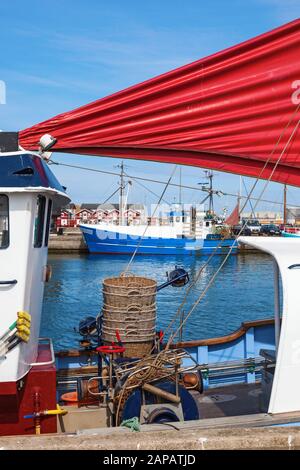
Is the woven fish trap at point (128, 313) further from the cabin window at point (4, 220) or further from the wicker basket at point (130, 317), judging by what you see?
the cabin window at point (4, 220)

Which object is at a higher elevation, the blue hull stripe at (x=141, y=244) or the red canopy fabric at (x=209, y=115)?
the red canopy fabric at (x=209, y=115)

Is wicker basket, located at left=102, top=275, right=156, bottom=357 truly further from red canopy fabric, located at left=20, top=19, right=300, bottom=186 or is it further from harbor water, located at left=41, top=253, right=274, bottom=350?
harbor water, located at left=41, top=253, right=274, bottom=350

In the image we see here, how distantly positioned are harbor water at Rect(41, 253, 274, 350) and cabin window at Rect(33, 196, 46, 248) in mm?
15788

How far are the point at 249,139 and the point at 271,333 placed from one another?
4540 millimetres

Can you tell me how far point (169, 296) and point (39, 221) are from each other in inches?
1174

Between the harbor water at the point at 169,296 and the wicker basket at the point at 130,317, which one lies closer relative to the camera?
the wicker basket at the point at 130,317

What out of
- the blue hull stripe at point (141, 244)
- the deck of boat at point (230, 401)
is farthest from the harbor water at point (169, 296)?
the deck of boat at point (230, 401)

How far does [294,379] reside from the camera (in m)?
6.24

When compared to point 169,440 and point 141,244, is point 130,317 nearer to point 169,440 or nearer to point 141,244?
point 169,440

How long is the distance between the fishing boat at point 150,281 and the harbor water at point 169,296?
14823 millimetres

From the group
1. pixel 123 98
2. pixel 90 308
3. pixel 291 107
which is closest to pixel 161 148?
→ pixel 123 98

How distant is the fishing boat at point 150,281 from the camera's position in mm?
6477

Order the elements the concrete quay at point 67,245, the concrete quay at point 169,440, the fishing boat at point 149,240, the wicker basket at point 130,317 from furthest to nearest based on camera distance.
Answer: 1. the concrete quay at point 67,245
2. the fishing boat at point 149,240
3. the wicker basket at point 130,317
4. the concrete quay at point 169,440
